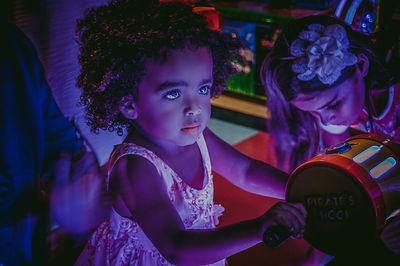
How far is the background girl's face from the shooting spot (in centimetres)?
65

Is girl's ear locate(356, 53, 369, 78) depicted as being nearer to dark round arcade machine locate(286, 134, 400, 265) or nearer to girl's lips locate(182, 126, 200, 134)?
dark round arcade machine locate(286, 134, 400, 265)

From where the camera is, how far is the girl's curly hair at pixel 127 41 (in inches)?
25.5

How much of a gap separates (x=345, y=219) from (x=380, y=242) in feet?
0.50

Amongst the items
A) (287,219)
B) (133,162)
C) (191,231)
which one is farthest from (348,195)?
(133,162)

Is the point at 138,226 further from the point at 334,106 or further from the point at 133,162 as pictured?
the point at 334,106

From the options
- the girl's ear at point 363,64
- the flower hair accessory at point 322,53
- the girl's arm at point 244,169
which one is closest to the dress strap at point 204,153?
the girl's arm at point 244,169

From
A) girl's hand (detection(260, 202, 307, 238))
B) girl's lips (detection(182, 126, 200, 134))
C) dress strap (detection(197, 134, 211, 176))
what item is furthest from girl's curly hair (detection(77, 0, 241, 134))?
girl's hand (detection(260, 202, 307, 238))

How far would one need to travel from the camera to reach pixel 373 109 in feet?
3.47

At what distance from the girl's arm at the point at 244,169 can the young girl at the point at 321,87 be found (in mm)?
175

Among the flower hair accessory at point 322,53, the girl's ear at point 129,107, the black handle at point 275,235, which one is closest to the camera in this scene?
the black handle at point 275,235

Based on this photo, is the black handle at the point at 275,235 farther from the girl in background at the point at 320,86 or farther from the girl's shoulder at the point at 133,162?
the girl in background at the point at 320,86

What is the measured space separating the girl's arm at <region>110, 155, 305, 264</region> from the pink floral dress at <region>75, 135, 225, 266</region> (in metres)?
0.07

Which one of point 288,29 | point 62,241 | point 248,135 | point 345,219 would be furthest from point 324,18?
point 248,135

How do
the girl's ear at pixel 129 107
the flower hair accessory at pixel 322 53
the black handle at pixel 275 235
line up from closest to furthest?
the black handle at pixel 275 235, the girl's ear at pixel 129 107, the flower hair accessory at pixel 322 53
